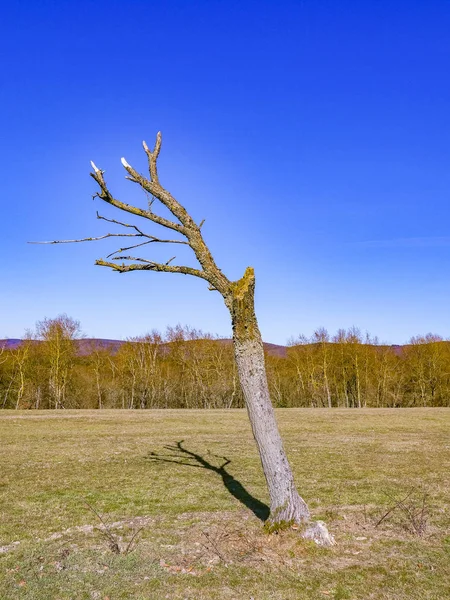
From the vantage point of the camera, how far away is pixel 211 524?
334 inches

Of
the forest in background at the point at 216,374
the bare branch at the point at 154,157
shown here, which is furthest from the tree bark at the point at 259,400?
the forest in background at the point at 216,374

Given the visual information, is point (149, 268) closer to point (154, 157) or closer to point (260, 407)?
point (154, 157)

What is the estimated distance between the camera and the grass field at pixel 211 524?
6.02 m

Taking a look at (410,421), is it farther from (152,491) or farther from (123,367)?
(123,367)

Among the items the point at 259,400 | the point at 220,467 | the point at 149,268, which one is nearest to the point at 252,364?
the point at 259,400

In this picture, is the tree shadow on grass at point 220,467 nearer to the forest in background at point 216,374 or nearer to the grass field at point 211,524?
the grass field at point 211,524

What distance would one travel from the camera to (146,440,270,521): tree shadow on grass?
9.69 metres

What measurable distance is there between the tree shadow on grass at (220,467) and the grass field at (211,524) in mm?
51

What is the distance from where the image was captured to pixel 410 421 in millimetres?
28906

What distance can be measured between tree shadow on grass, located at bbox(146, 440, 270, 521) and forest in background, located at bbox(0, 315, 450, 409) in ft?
125

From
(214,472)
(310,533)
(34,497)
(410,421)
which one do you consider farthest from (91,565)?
(410,421)

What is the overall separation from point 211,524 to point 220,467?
587 cm

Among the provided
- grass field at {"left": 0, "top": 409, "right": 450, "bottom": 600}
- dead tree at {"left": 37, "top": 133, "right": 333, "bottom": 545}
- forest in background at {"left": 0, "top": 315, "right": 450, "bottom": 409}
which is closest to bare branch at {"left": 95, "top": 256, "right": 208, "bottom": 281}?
dead tree at {"left": 37, "top": 133, "right": 333, "bottom": 545}

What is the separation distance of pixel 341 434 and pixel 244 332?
17.3 meters
